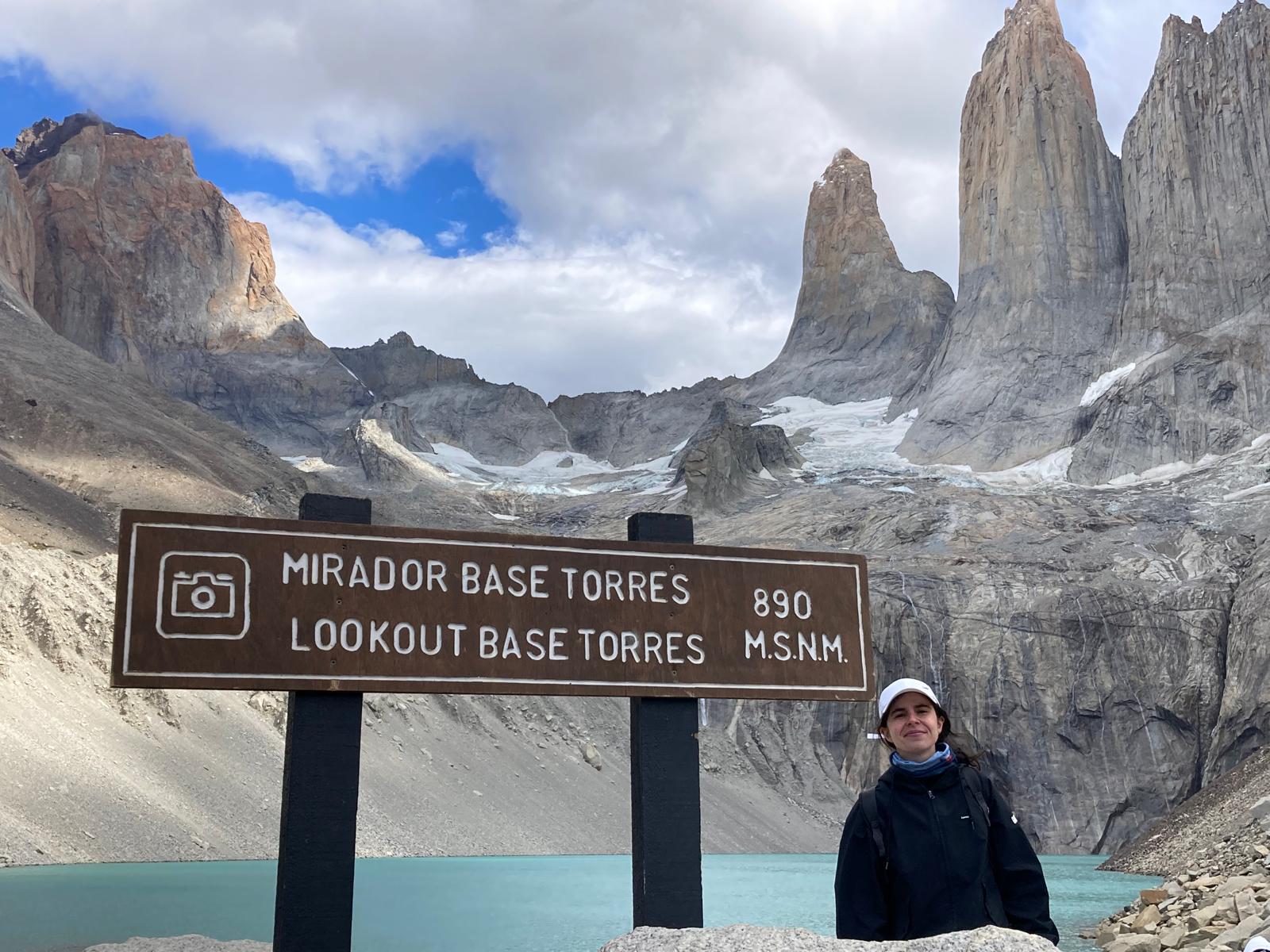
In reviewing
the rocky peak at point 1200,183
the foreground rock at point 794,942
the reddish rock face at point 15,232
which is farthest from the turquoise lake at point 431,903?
the reddish rock face at point 15,232

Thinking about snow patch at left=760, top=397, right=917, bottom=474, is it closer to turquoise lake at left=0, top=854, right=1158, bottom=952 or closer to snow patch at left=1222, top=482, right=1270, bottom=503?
snow patch at left=1222, top=482, right=1270, bottom=503

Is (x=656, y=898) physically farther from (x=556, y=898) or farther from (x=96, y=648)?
(x=96, y=648)

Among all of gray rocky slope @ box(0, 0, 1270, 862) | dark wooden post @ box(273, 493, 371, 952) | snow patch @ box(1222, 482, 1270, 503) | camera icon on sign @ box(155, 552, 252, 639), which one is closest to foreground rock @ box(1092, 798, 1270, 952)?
dark wooden post @ box(273, 493, 371, 952)

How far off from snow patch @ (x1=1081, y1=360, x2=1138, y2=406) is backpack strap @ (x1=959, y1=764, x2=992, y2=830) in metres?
92.1

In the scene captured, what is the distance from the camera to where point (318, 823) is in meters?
5.52

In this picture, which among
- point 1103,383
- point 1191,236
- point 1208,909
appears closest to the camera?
point 1208,909

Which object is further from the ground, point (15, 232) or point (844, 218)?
point (844, 218)

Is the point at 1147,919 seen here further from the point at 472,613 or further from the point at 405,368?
the point at 405,368

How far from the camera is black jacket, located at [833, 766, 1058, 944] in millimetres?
3834

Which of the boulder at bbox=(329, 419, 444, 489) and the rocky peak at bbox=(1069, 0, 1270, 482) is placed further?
the boulder at bbox=(329, 419, 444, 489)

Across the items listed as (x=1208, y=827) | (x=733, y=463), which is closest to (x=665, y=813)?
(x=1208, y=827)

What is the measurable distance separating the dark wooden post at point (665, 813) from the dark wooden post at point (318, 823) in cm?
128

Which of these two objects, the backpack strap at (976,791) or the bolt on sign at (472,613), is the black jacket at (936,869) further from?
the bolt on sign at (472,613)

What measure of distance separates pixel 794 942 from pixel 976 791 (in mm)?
706
